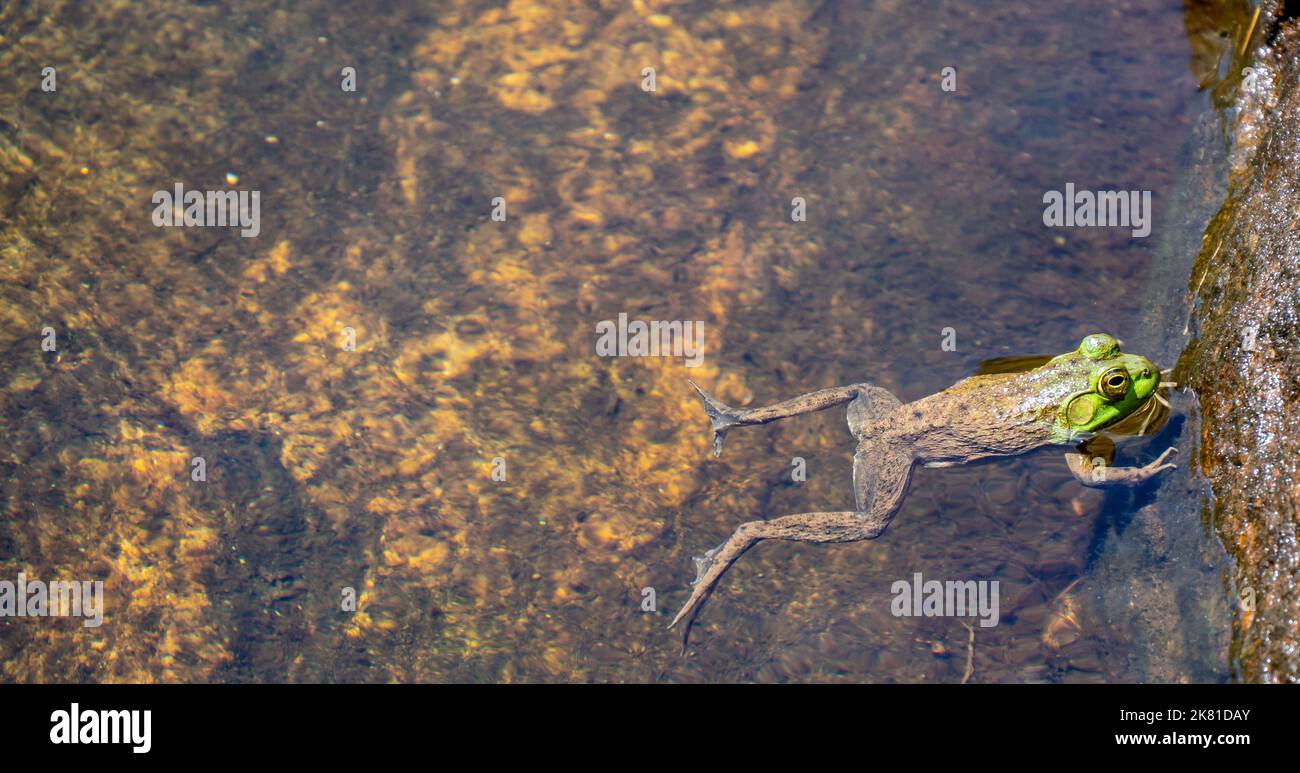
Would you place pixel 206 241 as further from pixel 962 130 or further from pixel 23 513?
pixel 962 130

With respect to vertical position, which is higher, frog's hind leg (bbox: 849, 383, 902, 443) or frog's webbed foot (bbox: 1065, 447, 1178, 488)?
frog's hind leg (bbox: 849, 383, 902, 443)

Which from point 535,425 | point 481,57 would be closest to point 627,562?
point 535,425

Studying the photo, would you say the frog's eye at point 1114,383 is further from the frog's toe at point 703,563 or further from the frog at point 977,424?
the frog's toe at point 703,563

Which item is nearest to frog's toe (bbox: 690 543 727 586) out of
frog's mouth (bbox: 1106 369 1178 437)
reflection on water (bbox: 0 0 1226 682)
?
reflection on water (bbox: 0 0 1226 682)

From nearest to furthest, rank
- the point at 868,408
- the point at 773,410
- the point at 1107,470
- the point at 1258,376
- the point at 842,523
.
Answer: the point at 1258,376 < the point at 1107,470 < the point at 842,523 < the point at 868,408 < the point at 773,410

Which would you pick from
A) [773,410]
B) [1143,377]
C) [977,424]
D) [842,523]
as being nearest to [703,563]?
[842,523]

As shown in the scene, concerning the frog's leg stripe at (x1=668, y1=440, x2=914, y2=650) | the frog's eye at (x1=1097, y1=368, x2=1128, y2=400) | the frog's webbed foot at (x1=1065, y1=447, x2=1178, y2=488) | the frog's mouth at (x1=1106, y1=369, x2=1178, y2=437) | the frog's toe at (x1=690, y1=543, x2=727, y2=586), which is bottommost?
the frog's toe at (x1=690, y1=543, x2=727, y2=586)

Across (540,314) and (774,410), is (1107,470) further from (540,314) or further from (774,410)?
(540,314)

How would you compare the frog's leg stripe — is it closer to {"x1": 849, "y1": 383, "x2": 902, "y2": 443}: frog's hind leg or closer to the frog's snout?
{"x1": 849, "y1": 383, "x2": 902, "y2": 443}: frog's hind leg
